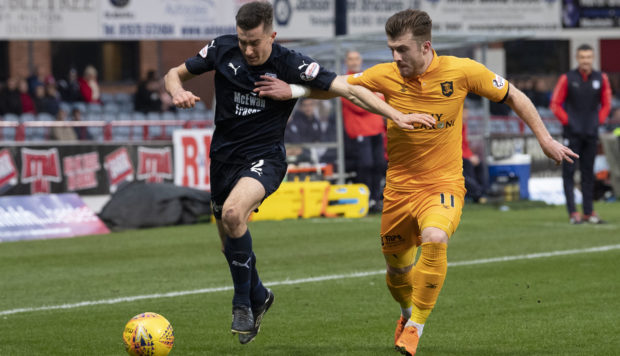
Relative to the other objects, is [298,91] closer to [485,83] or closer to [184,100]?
[184,100]

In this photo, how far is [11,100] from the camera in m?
23.0

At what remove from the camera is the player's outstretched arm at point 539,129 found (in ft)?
22.9

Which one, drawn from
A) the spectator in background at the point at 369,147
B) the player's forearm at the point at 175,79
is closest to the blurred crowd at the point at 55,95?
the spectator in background at the point at 369,147

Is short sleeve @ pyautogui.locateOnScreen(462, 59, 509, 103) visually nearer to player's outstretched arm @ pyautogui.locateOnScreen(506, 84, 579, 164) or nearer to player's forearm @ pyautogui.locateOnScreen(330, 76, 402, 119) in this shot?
player's outstretched arm @ pyautogui.locateOnScreen(506, 84, 579, 164)

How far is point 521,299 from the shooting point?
9.07 m

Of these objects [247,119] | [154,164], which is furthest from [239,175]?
[154,164]

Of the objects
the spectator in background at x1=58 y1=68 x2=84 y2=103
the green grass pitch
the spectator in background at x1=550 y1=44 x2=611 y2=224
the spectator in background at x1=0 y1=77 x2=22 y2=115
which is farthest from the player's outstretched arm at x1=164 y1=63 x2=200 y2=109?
the spectator in background at x1=58 y1=68 x2=84 y2=103

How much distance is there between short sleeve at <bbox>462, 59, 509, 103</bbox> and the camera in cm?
719

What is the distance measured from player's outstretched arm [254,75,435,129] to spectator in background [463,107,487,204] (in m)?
11.2

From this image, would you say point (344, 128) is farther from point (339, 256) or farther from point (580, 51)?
point (339, 256)

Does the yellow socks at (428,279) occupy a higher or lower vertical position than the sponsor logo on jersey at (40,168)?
higher

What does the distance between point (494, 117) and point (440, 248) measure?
21762 millimetres

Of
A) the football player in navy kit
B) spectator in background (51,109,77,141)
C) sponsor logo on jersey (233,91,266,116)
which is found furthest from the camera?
spectator in background (51,109,77,141)

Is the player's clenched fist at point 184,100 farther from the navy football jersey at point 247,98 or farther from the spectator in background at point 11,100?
the spectator in background at point 11,100
